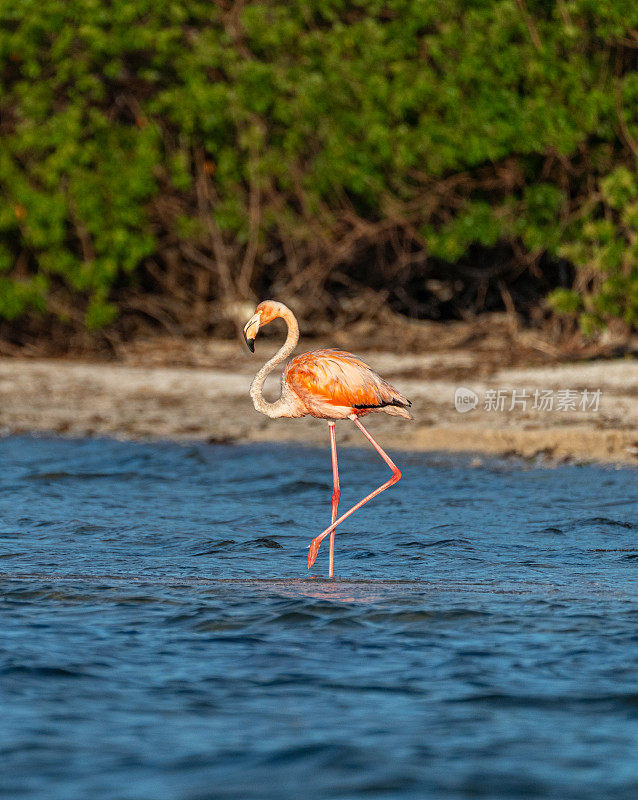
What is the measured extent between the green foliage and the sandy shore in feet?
3.56

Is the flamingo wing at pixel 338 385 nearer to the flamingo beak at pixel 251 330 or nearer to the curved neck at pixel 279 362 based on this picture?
the curved neck at pixel 279 362

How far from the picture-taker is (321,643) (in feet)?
19.0

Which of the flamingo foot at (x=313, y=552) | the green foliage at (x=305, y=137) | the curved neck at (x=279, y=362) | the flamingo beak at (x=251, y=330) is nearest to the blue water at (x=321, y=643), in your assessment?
the flamingo foot at (x=313, y=552)

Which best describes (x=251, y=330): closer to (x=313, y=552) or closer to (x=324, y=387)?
(x=324, y=387)

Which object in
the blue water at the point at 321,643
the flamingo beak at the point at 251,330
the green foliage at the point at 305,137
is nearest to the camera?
the blue water at the point at 321,643

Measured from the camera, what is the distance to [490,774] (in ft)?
13.8

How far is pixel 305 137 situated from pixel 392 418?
12.6 ft

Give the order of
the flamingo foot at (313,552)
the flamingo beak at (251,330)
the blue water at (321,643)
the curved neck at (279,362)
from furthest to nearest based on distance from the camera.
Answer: the curved neck at (279,362)
the flamingo foot at (313,552)
the flamingo beak at (251,330)
the blue water at (321,643)

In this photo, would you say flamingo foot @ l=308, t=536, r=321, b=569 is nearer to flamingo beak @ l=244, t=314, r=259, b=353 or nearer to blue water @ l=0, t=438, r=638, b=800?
blue water @ l=0, t=438, r=638, b=800

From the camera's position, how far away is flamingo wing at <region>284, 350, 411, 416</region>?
24.4ft

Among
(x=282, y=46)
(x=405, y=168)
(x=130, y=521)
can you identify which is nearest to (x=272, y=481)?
(x=130, y=521)

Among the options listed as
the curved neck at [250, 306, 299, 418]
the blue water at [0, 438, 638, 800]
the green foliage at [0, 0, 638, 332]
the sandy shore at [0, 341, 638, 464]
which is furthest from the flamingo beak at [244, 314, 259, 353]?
the green foliage at [0, 0, 638, 332]

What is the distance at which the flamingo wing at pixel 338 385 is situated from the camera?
24.4 ft

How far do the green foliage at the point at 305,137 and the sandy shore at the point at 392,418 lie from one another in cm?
108
